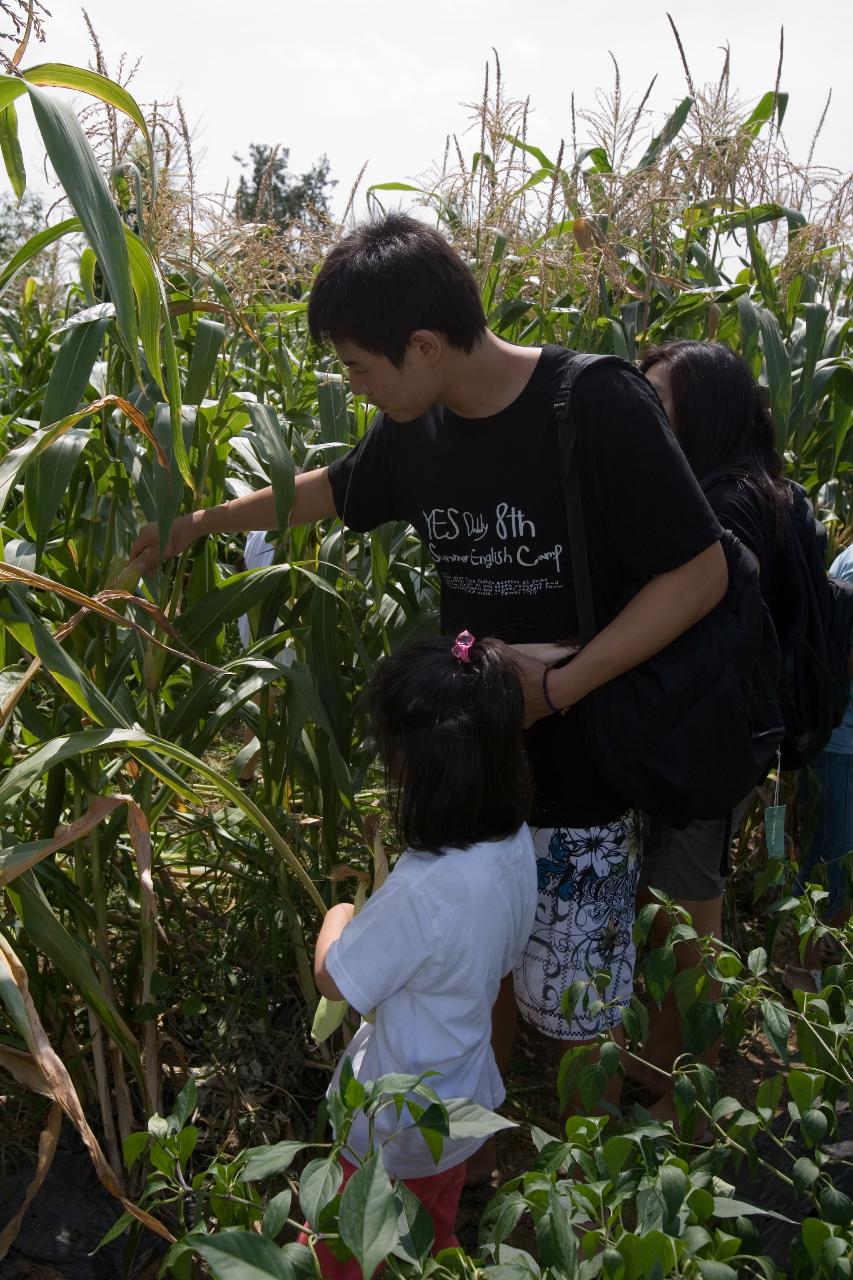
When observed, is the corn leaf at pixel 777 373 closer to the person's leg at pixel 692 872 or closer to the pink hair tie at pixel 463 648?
the person's leg at pixel 692 872

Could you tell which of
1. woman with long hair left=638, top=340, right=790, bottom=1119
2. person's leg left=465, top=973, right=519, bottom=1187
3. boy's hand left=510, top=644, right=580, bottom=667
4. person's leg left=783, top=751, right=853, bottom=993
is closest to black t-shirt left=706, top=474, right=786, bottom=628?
woman with long hair left=638, top=340, right=790, bottom=1119

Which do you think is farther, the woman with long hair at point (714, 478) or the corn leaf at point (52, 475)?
the woman with long hair at point (714, 478)

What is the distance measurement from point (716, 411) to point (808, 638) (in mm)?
464

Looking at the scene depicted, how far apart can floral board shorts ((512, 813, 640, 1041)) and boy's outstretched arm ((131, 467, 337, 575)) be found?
654mm

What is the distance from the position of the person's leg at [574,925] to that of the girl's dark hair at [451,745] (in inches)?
12.9

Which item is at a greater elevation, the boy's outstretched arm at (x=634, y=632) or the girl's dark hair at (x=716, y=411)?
the girl's dark hair at (x=716, y=411)

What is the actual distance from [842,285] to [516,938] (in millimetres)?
2313

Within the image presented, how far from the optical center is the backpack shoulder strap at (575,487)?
1660 millimetres

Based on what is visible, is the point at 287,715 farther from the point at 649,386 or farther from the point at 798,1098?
the point at 798,1098

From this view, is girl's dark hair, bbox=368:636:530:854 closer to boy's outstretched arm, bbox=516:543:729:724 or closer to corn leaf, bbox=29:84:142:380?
boy's outstretched arm, bbox=516:543:729:724

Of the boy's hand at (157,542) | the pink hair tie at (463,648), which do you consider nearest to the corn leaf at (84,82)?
the boy's hand at (157,542)

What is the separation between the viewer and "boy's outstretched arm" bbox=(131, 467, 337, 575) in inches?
71.0

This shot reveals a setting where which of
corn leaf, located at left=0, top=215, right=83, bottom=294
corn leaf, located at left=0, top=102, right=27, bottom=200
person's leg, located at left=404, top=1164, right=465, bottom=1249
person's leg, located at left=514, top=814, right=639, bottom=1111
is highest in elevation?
corn leaf, located at left=0, top=102, right=27, bottom=200

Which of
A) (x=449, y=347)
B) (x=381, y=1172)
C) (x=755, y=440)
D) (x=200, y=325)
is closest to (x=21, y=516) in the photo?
(x=200, y=325)
